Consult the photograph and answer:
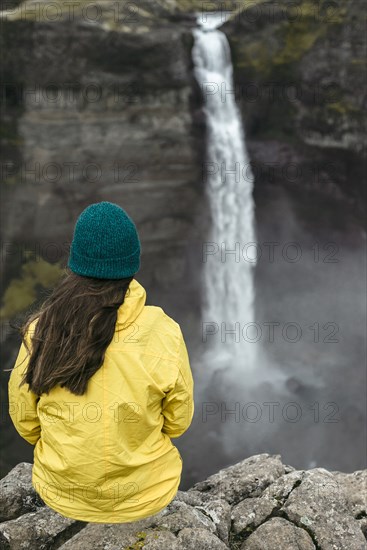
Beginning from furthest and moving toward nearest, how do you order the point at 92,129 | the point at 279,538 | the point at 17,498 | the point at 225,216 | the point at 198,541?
the point at 225,216 < the point at 92,129 < the point at 17,498 < the point at 279,538 < the point at 198,541

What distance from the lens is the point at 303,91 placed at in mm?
21578

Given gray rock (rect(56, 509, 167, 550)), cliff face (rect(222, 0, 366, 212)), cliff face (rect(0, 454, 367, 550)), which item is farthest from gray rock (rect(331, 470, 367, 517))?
cliff face (rect(222, 0, 366, 212))

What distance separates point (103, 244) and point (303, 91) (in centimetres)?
2006

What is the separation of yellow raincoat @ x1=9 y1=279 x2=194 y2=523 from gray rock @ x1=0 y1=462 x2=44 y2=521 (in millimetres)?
1567

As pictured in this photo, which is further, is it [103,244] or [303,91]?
[303,91]

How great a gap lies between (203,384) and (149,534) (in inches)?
652

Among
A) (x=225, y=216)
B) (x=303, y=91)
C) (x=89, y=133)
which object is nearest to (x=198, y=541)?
(x=89, y=133)

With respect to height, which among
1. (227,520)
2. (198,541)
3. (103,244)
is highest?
(103,244)

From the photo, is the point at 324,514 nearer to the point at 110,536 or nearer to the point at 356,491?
the point at 356,491

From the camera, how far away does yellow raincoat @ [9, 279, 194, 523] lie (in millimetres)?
3836

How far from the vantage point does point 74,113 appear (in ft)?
66.7

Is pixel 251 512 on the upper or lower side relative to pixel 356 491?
upper

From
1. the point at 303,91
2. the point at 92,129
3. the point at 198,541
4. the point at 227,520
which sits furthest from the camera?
the point at 303,91

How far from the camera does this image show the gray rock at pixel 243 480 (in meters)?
6.33
